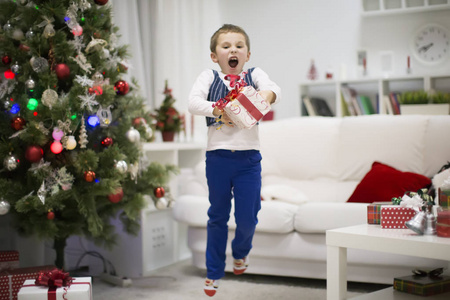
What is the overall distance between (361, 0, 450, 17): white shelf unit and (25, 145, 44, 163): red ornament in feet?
9.59

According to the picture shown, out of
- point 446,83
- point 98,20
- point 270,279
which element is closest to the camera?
point 98,20

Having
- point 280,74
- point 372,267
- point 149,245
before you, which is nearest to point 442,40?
point 280,74

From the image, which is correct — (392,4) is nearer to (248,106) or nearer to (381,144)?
(381,144)

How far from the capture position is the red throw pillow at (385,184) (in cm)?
304

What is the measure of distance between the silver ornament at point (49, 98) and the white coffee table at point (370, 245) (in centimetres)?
139

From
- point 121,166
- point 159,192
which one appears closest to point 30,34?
point 121,166

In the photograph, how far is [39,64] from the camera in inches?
106

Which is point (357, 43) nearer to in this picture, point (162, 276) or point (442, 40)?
point (442, 40)

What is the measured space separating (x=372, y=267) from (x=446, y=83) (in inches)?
75.0

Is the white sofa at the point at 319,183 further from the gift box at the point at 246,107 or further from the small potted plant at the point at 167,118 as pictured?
the gift box at the point at 246,107

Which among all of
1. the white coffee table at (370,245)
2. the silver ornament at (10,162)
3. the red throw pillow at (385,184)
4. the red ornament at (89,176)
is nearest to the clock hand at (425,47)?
the red throw pillow at (385,184)

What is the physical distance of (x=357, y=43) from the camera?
15.1 feet

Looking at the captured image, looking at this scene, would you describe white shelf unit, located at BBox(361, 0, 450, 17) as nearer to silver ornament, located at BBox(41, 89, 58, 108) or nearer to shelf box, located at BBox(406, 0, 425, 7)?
shelf box, located at BBox(406, 0, 425, 7)

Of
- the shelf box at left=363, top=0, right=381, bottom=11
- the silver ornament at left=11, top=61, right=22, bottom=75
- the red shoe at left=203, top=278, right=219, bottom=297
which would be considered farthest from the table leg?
the shelf box at left=363, top=0, right=381, bottom=11
